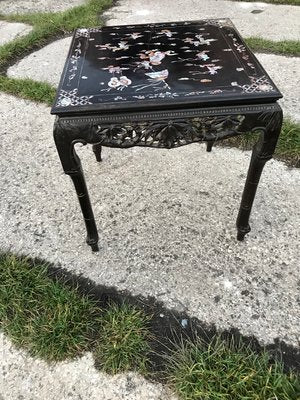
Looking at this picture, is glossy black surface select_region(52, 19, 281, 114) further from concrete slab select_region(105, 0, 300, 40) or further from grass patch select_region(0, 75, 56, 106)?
concrete slab select_region(105, 0, 300, 40)

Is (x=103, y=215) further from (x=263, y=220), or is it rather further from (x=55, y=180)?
(x=263, y=220)

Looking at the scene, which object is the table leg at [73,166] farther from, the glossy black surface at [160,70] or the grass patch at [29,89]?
the grass patch at [29,89]

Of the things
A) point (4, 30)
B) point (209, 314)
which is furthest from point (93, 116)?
point (4, 30)

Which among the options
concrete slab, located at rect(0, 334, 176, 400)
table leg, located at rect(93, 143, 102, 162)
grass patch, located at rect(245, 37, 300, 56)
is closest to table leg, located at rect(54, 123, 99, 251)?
concrete slab, located at rect(0, 334, 176, 400)

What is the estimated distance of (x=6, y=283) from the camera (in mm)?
1725

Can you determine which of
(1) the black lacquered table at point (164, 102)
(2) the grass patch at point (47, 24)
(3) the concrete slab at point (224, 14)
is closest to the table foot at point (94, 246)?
(1) the black lacquered table at point (164, 102)

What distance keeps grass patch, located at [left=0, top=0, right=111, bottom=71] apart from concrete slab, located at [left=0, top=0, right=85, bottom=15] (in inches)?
10.1

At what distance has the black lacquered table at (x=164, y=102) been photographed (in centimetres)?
129

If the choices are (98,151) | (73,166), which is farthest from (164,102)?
(98,151)

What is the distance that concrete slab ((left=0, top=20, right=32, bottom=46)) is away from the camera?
3.91 meters

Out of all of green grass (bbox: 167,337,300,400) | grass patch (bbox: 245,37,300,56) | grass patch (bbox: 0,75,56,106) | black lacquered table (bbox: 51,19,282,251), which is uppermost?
black lacquered table (bbox: 51,19,282,251)

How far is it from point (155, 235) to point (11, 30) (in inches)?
134

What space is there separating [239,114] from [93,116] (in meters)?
0.53

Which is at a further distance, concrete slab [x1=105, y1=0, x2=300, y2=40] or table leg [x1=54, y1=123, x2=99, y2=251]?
concrete slab [x1=105, y1=0, x2=300, y2=40]
